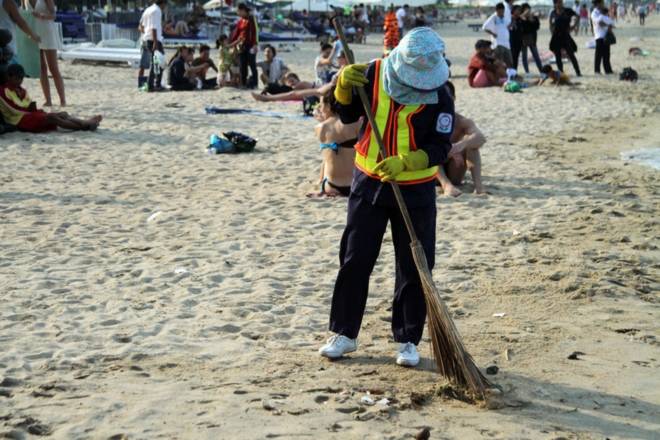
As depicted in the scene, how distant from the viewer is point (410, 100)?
4.22m

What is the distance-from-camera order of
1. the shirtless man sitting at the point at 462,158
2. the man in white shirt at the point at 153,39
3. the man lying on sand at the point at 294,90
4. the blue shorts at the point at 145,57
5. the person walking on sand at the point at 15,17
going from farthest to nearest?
1. the blue shorts at the point at 145,57
2. the man in white shirt at the point at 153,39
3. the man lying on sand at the point at 294,90
4. the person walking on sand at the point at 15,17
5. the shirtless man sitting at the point at 462,158

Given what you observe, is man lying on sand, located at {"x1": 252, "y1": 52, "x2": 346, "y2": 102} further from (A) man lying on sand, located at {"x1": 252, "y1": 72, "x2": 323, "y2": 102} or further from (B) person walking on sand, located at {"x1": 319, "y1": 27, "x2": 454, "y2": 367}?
(B) person walking on sand, located at {"x1": 319, "y1": 27, "x2": 454, "y2": 367}

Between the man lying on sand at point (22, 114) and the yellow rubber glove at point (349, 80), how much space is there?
7.51 m

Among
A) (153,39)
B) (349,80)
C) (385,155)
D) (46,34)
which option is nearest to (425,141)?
(385,155)

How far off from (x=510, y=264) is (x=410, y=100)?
2445 mm

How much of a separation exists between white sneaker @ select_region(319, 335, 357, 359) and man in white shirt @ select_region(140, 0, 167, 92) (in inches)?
501

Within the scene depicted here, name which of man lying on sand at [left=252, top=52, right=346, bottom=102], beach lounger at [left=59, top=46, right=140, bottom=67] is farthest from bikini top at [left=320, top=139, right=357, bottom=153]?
beach lounger at [left=59, top=46, right=140, bottom=67]

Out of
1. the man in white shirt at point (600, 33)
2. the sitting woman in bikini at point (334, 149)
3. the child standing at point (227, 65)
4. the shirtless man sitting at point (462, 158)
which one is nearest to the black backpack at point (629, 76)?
the man in white shirt at point (600, 33)

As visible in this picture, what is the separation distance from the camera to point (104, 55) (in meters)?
22.4

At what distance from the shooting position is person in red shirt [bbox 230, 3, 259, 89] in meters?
17.5

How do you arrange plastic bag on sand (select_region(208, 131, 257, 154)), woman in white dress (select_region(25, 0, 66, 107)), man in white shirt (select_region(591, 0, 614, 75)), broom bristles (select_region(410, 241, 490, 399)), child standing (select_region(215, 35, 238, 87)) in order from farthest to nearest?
man in white shirt (select_region(591, 0, 614, 75)) < child standing (select_region(215, 35, 238, 87)) < woman in white dress (select_region(25, 0, 66, 107)) < plastic bag on sand (select_region(208, 131, 257, 154)) < broom bristles (select_region(410, 241, 490, 399))

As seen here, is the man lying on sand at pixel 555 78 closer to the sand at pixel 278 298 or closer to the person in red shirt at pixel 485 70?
the person in red shirt at pixel 485 70

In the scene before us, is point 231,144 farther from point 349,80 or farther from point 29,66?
point 349,80

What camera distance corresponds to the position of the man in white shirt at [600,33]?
2027 cm
